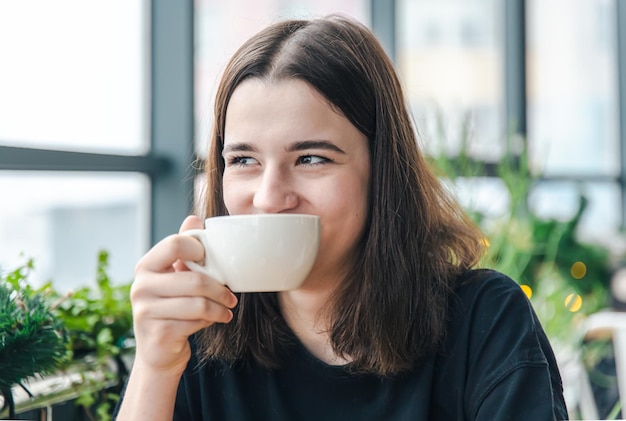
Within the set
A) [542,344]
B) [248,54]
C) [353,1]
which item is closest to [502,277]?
[542,344]

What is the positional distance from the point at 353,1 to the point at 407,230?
8.18 ft

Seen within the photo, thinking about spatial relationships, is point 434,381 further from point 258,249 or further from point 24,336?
point 24,336

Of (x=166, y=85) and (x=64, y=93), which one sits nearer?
(x=64, y=93)

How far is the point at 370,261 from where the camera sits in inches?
47.4

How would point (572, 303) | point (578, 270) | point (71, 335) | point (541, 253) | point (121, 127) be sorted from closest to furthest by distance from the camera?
point (71, 335), point (121, 127), point (572, 303), point (541, 253), point (578, 270)

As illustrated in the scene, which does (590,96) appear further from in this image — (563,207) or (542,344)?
(542,344)

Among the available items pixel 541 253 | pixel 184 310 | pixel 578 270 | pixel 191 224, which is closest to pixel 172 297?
pixel 184 310

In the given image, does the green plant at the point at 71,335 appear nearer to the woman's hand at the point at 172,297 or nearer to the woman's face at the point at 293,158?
the woman's hand at the point at 172,297

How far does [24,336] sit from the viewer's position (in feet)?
3.69

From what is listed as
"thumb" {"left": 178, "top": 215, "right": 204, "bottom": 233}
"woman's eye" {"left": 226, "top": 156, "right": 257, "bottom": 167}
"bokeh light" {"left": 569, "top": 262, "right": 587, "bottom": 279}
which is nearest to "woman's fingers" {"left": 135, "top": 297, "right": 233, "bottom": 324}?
"thumb" {"left": 178, "top": 215, "right": 204, "bottom": 233}

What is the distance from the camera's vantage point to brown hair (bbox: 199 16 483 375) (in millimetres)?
1161

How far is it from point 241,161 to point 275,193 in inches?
4.2

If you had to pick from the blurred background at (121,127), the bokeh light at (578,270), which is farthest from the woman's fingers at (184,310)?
the bokeh light at (578,270)

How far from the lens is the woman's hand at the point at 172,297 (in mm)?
934
